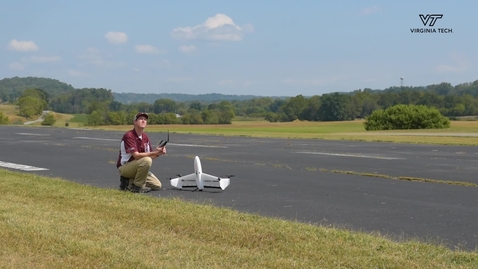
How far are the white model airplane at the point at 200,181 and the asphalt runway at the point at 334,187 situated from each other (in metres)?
0.16

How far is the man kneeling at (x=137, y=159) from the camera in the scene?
36.7ft

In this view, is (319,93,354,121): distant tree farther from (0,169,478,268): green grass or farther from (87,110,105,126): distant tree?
(0,169,478,268): green grass

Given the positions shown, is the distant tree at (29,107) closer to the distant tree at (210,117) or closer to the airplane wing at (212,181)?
the distant tree at (210,117)

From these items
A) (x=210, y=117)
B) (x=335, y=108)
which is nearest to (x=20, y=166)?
(x=210, y=117)

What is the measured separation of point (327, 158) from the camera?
20.4 meters

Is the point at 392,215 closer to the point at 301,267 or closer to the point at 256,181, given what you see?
the point at 301,267

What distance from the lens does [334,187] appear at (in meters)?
12.6

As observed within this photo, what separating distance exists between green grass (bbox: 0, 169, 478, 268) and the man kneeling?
5.66ft

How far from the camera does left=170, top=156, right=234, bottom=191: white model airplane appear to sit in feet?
39.0

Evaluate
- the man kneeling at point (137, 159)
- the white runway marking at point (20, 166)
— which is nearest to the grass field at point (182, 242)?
the man kneeling at point (137, 159)

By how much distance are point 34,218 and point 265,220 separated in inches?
117

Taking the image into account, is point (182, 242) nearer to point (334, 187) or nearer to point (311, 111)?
point (334, 187)

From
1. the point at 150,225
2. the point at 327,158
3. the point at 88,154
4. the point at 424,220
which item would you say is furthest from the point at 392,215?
the point at 88,154

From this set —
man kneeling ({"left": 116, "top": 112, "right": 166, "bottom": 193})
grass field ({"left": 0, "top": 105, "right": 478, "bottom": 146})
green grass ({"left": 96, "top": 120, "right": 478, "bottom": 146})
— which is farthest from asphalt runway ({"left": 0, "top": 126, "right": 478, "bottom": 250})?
grass field ({"left": 0, "top": 105, "right": 478, "bottom": 146})
